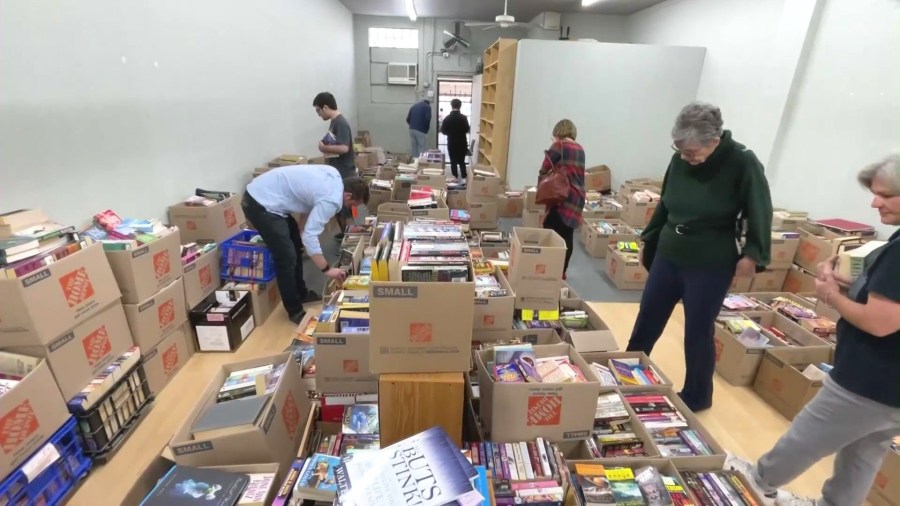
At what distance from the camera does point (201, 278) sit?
9.50 feet

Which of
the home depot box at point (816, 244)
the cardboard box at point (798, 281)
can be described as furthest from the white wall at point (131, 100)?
the cardboard box at point (798, 281)

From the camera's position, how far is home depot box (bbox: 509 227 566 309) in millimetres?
2670

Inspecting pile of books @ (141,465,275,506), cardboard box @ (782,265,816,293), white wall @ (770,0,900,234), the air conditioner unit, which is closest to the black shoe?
pile of books @ (141,465,275,506)

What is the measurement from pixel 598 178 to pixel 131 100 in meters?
5.43

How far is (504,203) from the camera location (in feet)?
18.9

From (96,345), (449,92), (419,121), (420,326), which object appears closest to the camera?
(420,326)

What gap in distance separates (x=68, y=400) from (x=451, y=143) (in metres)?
6.33

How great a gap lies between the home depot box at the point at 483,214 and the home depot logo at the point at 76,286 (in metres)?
3.48

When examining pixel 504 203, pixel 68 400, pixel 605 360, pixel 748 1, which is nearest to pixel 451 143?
pixel 504 203

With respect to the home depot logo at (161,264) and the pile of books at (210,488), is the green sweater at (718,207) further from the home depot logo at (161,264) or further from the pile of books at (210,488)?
the home depot logo at (161,264)

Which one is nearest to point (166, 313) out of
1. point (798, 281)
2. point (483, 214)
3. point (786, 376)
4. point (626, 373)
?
point (626, 373)

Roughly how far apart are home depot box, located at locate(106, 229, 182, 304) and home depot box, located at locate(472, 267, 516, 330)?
69.6 inches

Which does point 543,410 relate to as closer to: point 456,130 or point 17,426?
point 17,426

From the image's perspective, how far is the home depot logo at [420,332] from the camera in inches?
53.9
